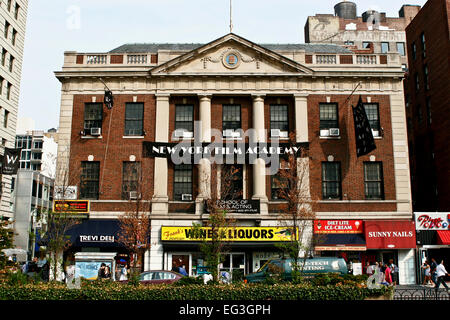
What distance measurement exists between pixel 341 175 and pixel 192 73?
12457 mm

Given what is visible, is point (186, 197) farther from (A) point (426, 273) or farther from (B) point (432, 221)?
(B) point (432, 221)

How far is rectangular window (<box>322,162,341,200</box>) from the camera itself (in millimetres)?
31531

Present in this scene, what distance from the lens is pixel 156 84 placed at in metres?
32.7

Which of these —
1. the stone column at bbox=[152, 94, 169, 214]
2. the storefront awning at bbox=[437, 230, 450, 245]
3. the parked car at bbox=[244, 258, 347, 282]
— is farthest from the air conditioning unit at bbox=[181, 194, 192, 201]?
the storefront awning at bbox=[437, 230, 450, 245]

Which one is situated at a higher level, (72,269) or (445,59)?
(445,59)

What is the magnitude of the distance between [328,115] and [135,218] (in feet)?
49.6

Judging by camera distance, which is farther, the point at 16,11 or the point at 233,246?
the point at 16,11

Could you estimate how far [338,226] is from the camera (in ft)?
99.8

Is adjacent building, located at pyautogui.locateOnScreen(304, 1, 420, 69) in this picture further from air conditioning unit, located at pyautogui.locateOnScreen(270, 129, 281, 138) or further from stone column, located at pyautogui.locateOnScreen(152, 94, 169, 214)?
stone column, located at pyautogui.locateOnScreen(152, 94, 169, 214)

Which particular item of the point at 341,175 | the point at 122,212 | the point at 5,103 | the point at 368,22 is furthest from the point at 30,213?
the point at 368,22

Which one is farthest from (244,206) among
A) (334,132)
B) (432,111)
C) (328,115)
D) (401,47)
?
(401,47)

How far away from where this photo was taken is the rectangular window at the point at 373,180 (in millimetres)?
31594

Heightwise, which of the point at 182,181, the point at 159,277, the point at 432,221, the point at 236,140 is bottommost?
the point at 159,277
